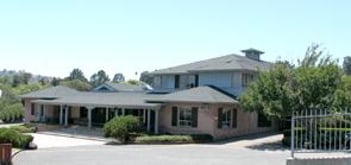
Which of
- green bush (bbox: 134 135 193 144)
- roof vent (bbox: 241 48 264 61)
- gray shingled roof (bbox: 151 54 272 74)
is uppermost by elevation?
roof vent (bbox: 241 48 264 61)

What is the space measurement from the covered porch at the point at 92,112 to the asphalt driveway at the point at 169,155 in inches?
306

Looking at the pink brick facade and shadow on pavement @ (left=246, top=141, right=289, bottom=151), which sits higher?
the pink brick facade

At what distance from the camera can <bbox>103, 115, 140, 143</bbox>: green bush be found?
39281 millimetres

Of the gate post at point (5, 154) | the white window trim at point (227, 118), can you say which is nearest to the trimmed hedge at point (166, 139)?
the white window trim at point (227, 118)

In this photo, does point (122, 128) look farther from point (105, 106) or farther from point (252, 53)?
point (252, 53)

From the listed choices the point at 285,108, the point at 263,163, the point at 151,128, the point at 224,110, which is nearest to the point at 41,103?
the point at 151,128

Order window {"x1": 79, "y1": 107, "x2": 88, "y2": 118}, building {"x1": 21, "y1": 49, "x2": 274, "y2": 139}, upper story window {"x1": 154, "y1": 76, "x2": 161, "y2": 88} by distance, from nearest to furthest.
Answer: building {"x1": 21, "y1": 49, "x2": 274, "y2": 139}
window {"x1": 79, "y1": 107, "x2": 88, "y2": 118}
upper story window {"x1": 154, "y1": 76, "x2": 161, "y2": 88}

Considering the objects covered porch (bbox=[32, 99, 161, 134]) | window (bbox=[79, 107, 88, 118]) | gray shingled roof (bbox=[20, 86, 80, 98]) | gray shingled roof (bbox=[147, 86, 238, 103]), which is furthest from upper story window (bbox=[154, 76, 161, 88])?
gray shingled roof (bbox=[147, 86, 238, 103])

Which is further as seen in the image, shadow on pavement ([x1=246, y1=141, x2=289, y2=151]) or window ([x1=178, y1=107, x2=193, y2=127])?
window ([x1=178, y1=107, x2=193, y2=127])

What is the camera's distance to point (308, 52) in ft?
121

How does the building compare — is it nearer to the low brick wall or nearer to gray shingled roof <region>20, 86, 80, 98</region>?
gray shingled roof <region>20, 86, 80, 98</region>

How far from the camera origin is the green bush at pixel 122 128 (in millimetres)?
39281

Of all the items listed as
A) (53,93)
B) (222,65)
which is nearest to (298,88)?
(222,65)

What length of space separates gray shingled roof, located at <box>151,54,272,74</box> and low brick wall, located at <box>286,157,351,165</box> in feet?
101
